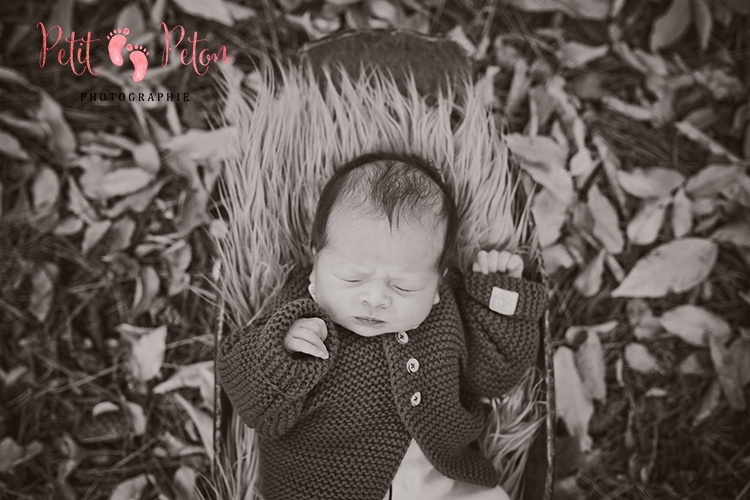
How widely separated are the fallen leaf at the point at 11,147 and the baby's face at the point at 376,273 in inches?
44.8

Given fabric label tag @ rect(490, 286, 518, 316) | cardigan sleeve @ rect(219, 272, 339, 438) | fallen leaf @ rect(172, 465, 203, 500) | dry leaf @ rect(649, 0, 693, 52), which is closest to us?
cardigan sleeve @ rect(219, 272, 339, 438)

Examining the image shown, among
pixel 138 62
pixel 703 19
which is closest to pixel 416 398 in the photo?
pixel 138 62

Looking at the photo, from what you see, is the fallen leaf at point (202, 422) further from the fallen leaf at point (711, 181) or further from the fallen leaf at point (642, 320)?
the fallen leaf at point (711, 181)

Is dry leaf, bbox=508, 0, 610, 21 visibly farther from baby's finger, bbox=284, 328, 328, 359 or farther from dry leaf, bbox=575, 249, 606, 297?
baby's finger, bbox=284, 328, 328, 359

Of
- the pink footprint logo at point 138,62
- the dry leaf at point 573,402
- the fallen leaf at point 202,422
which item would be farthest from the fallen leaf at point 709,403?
the pink footprint logo at point 138,62

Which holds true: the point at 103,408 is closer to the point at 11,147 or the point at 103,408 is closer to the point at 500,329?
the point at 11,147

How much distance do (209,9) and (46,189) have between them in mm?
758

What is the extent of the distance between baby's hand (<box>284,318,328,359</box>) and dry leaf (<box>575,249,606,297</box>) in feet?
3.12

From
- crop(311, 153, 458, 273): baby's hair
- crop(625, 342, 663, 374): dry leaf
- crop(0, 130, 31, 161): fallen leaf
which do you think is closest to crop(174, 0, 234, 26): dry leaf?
crop(0, 130, 31, 161): fallen leaf

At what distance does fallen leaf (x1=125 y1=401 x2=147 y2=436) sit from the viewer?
68.6 inches

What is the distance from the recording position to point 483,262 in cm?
145

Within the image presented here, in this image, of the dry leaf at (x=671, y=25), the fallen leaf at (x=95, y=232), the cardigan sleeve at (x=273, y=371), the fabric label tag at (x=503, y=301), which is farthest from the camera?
the dry leaf at (x=671, y=25)

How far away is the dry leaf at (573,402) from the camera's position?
1751 millimetres

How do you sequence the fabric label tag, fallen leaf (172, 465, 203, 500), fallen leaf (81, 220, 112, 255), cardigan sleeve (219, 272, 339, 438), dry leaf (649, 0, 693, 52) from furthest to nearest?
dry leaf (649, 0, 693, 52) < fallen leaf (81, 220, 112, 255) < fallen leaf (172, 465, 203, 500) < the fabric label tag < cardigan sleeve (219, 272, 339, 438)
